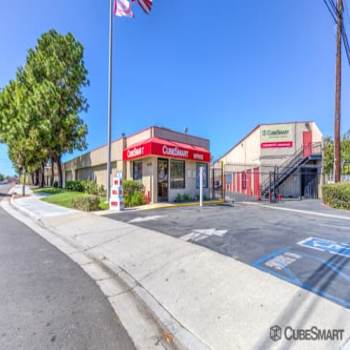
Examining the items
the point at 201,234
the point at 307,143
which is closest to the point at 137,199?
the point at 201,234

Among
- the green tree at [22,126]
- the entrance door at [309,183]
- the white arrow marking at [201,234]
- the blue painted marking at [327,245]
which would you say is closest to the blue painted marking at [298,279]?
the blue painted marking at [327,245]

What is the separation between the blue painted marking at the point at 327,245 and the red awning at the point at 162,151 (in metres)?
8.32

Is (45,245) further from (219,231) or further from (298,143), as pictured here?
(298,143)

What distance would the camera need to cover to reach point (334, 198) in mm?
11633

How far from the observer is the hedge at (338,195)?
35.7 feet

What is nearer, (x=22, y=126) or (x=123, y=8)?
(x=123, y=8)

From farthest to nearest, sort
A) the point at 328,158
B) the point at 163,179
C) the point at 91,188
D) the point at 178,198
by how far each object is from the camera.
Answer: the point at 328,158 → the point at 91,188 → the point at 178,198 → the point at 163,179

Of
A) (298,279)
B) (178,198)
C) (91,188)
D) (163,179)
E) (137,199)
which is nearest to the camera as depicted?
(298,279)

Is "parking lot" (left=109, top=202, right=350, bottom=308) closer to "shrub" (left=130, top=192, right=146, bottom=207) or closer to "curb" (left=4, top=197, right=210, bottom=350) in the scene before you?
"curb" (left=4, top=197, right=210, bottom=350)

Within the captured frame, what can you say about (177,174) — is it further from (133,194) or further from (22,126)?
(22,126)

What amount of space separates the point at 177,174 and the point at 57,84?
57.4 ft

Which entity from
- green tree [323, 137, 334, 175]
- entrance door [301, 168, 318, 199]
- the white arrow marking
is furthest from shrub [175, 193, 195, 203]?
green tree [323, 137, 334, 175]

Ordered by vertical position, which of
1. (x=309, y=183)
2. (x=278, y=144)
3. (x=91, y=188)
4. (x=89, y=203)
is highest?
(x=278, y=144)

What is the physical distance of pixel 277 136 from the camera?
21.2m
